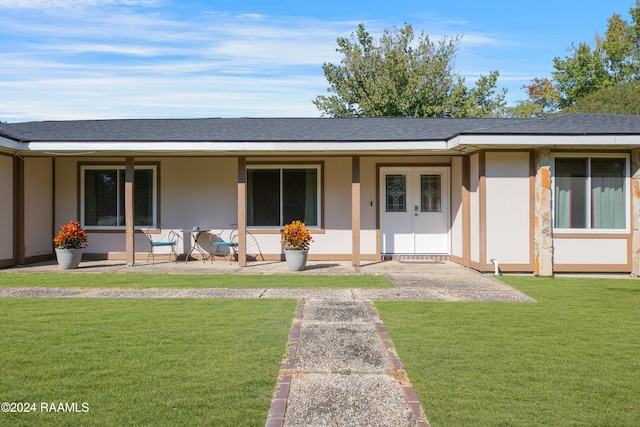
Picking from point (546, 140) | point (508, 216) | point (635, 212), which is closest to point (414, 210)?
point (508, 216)

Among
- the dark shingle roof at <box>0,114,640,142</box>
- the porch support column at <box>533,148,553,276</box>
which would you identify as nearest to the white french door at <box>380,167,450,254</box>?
the dark shingle roof at <box>0,114,640,142</box>

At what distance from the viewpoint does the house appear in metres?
10.4

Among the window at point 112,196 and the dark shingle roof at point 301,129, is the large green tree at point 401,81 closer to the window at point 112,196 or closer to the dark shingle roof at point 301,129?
the dark shingle roof at point 301,129

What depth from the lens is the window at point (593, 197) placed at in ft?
34.4

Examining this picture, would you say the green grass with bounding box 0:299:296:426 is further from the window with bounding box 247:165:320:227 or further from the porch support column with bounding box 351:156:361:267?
the window with bounding box 247:165:320:227

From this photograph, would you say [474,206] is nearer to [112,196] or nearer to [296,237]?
[296,237]

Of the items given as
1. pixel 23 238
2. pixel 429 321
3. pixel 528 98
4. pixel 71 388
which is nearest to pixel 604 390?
pixel 429 321

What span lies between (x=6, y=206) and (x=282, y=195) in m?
5.98

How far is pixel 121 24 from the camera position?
57.2 feet

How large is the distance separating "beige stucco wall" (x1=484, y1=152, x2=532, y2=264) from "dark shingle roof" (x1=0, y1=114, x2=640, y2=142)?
3.32 feet

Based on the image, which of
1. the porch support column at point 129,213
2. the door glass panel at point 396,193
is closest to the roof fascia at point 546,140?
the door glass panel at point 396,193

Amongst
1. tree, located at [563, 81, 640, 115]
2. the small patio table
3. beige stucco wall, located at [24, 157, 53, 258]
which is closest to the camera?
beige stucco wall, located at [24, 157, 53, 258]

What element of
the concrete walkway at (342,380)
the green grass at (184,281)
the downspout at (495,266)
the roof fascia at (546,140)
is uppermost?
the roof fascia at (546,140)

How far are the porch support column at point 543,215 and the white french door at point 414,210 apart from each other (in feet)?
9.18
